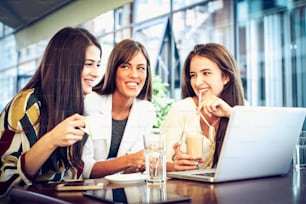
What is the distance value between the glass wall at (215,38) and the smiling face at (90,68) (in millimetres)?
49

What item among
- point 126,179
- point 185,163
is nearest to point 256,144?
point 185,163

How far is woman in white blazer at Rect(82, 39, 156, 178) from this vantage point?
1654 millimetres

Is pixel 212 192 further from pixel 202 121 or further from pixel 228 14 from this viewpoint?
pixel 228 14

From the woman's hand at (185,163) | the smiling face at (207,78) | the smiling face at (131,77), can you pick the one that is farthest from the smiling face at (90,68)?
the smiling face at (207,78)

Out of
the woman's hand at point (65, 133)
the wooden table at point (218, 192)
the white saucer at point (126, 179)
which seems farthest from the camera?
the woman's hand at point (65, 133)

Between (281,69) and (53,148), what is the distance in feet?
7.57

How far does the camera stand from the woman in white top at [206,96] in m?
1.87

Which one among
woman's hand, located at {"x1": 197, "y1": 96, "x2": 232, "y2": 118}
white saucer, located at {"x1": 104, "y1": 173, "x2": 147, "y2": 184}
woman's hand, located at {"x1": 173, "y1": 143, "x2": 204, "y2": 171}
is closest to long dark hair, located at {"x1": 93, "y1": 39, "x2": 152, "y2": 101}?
woman's hand, located at {"x1": 197, "y1": 96, "x2": 232, "y2": 118}

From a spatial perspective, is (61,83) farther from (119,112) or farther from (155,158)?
(155,158)

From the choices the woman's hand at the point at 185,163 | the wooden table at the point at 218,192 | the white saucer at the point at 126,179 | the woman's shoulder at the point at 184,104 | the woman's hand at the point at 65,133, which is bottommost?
the wooden table at the point at 218,192

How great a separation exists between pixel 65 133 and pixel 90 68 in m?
0.33

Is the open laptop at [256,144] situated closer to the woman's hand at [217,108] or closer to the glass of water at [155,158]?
the glass of water at [155,158]

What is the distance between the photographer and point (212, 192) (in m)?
1.06

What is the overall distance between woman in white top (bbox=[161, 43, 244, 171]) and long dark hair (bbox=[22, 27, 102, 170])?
0.47 metres
